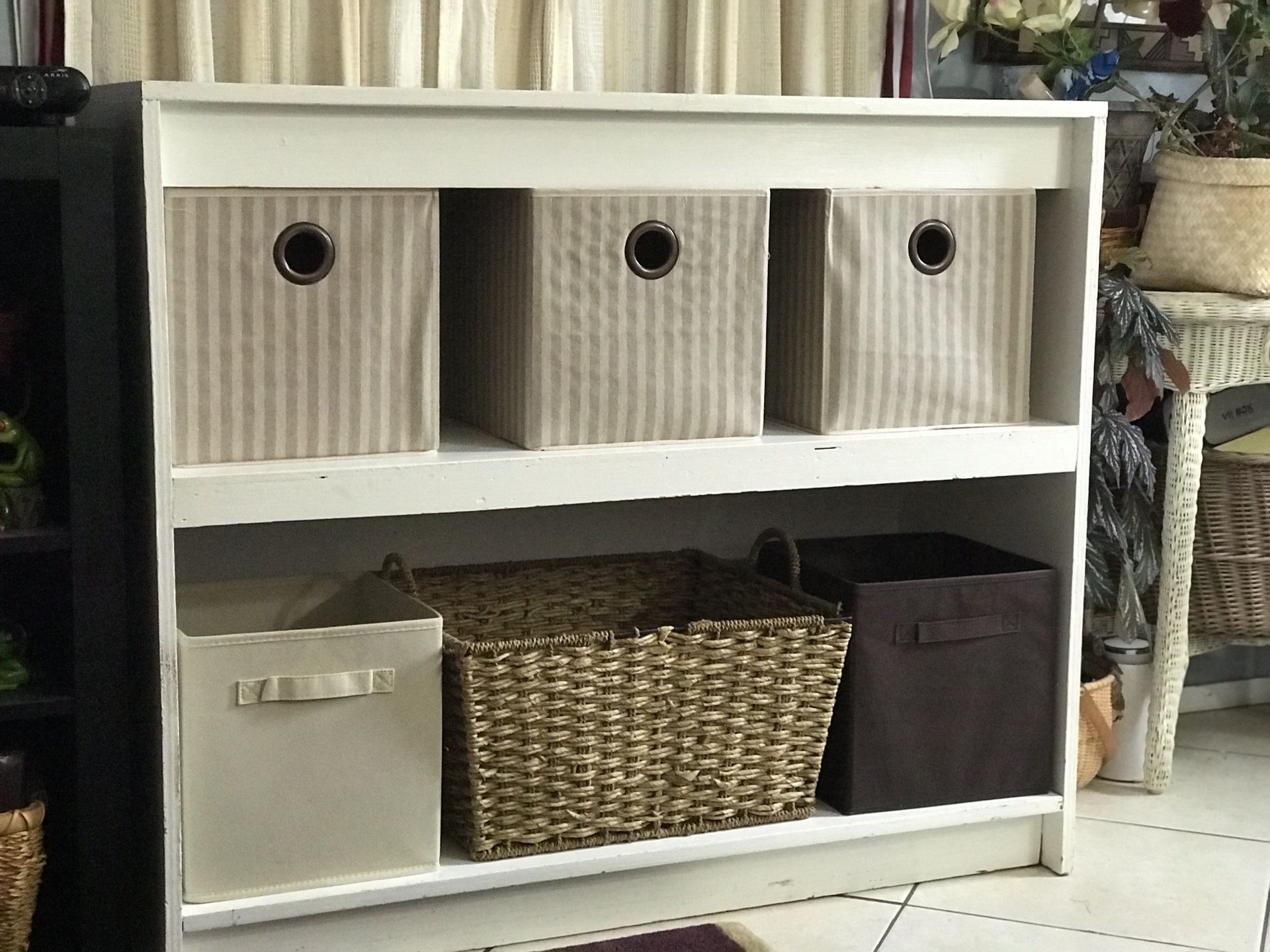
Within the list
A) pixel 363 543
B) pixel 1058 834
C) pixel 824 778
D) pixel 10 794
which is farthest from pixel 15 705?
pixel 1058 834

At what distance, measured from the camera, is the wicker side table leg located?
7.34 feet

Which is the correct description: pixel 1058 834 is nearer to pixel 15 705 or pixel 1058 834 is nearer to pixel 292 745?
pixel 292 745

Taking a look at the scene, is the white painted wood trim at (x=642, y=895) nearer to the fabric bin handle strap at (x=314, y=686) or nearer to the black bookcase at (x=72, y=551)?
the black bookcase at (x=72, y=551)

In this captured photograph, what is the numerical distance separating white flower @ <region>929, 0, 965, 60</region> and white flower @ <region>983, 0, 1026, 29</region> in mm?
31

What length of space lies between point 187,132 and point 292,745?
24.4 inches

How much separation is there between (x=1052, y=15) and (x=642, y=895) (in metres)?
1.28

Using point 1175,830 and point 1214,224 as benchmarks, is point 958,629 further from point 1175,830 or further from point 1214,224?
point 1214,224

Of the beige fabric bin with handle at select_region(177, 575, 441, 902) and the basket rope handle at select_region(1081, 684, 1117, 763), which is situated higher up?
the beige fabric bin with handle at select_region(177, 575, 441, 902)

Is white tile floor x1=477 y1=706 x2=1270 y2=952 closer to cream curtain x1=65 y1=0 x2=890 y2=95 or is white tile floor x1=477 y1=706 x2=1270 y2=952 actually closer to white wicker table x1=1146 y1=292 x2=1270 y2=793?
white wicker table x1=1146 y1=292 x2=1270 y2=793

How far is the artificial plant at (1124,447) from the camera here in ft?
6.98

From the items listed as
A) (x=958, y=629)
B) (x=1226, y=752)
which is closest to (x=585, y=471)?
(x=958, y=629)

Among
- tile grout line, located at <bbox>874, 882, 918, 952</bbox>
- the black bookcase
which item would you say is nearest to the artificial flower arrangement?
tile grout line, located at <bbox>874, 882, 918, 952</bbox>

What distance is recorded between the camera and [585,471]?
1.76 m

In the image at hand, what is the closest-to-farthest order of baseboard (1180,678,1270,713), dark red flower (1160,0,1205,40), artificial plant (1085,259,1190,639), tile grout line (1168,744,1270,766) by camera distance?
1. artificial plant (1085,259,1190,639)
2. dark red flower (1160,0,1205,40)
3. tile grout line (1168,744,1270,766)
4. baseboard (1180,678,1270,713)
